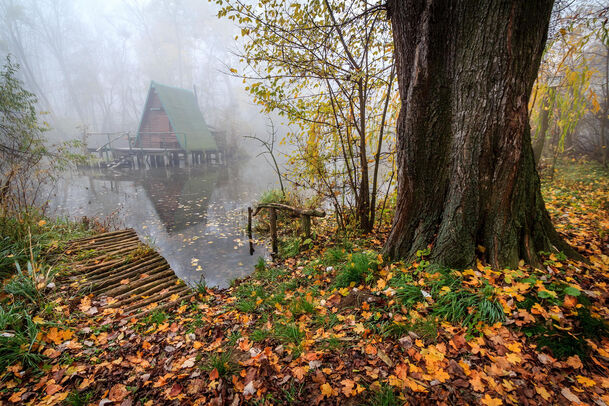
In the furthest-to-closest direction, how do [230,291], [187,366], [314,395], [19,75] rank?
[19,75], [230,291], [187,366], [314,395]

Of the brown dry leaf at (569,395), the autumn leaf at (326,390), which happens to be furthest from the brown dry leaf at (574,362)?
the autumn leaf at (326,390)

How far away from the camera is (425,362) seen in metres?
1.97

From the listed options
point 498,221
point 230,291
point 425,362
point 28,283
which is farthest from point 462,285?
point 28,283

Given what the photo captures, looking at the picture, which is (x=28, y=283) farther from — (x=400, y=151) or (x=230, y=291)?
(x=400, y=151)

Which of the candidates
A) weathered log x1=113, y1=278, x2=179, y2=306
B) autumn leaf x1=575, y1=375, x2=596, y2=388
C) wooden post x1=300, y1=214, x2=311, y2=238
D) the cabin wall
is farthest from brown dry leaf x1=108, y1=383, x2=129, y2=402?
the cabin wall

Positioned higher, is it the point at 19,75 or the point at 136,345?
the point at 19,75

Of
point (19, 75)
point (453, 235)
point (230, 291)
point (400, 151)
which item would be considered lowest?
point (230, 291)

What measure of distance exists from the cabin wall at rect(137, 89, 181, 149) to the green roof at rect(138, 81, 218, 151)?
0.80m

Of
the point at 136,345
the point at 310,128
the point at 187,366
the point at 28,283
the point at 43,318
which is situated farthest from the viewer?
the point at 310,128

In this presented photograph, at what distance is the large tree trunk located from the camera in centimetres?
230

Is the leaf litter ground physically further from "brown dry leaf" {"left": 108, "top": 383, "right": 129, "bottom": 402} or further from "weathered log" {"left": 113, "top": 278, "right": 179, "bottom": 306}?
"weathered log" {"left": 113, "top": 278, "right": 179, "bottom": 306}

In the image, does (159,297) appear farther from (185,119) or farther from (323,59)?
(185,119)

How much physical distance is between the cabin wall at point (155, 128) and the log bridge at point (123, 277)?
68.2ft

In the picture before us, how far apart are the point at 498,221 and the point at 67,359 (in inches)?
173
